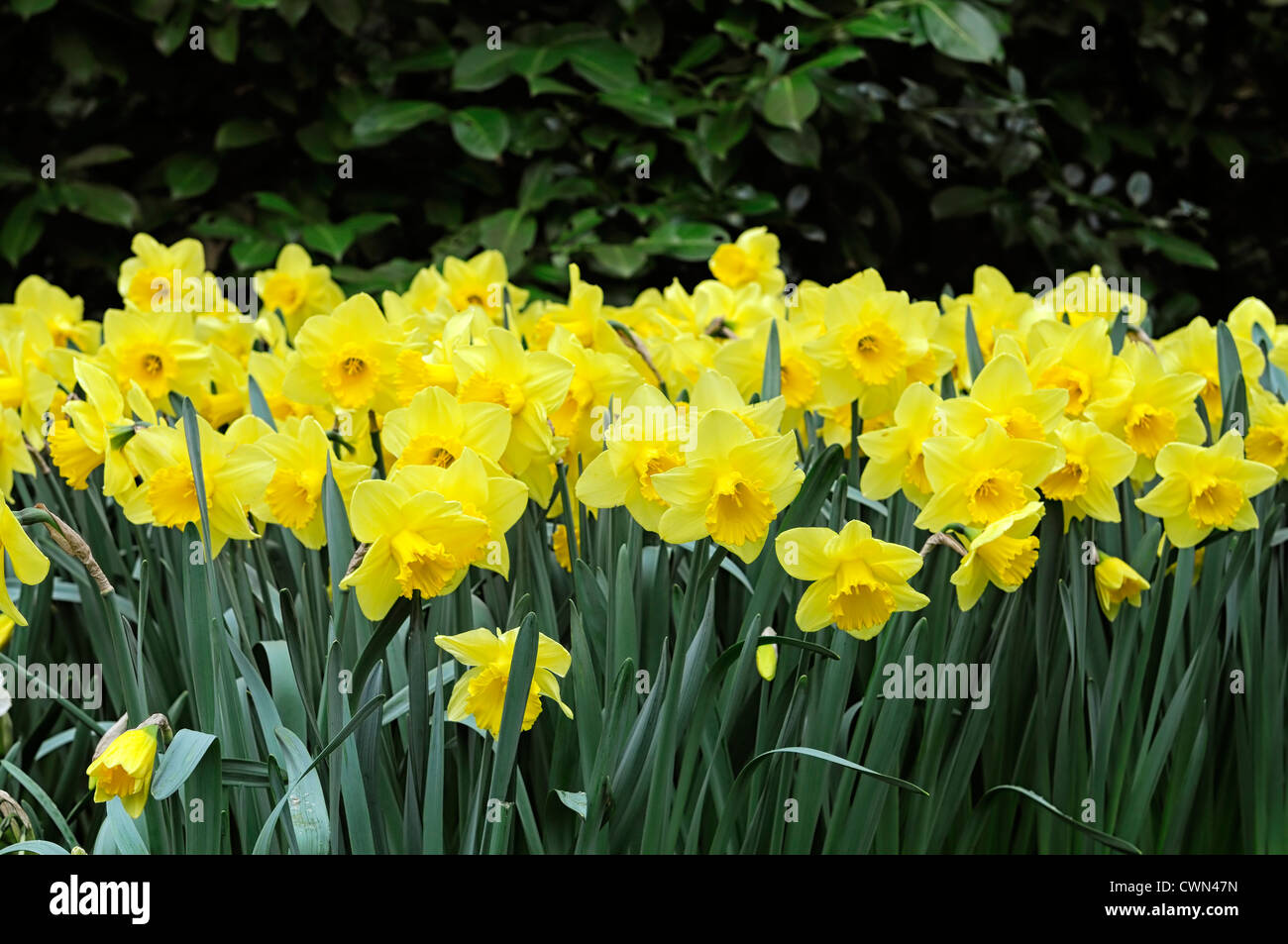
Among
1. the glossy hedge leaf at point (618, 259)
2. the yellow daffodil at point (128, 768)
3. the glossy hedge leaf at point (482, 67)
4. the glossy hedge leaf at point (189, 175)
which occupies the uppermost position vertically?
the glossy hedge leaf at point (482, 67)

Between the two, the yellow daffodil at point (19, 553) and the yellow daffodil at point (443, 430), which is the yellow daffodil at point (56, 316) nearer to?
the yellow daffodil at point (19, 553)

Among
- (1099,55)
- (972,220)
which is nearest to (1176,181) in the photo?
(1099,55)

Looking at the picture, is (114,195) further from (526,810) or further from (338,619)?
(526,810)

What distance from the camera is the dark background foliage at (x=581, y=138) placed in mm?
3227

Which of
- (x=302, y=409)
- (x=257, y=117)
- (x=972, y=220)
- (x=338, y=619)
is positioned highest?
(x=257, y=117)

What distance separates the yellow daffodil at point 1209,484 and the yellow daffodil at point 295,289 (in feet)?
4.76

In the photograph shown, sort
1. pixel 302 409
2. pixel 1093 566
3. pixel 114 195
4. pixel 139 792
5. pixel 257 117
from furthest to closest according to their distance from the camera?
pixel 257 117, pixel 114 195, pixel 302 409, pixel 1093 566, pixel 139 792

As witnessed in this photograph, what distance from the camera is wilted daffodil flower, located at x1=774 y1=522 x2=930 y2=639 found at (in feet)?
3.56

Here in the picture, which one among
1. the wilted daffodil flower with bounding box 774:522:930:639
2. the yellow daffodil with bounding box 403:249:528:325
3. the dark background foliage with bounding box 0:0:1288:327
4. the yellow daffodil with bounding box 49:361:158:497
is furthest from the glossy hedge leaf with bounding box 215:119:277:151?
the wilted daffodil flower with bounding box 774:522:930:639

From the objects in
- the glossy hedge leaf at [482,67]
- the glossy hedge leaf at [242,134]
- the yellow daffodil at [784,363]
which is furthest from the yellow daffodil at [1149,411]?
the glossy hedge leaf at [242,134]

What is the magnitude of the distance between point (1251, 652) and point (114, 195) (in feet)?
10.1

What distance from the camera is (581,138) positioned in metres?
3.43

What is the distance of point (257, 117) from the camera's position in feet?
11.7

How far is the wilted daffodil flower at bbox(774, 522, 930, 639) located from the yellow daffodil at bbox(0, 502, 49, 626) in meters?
0.69
